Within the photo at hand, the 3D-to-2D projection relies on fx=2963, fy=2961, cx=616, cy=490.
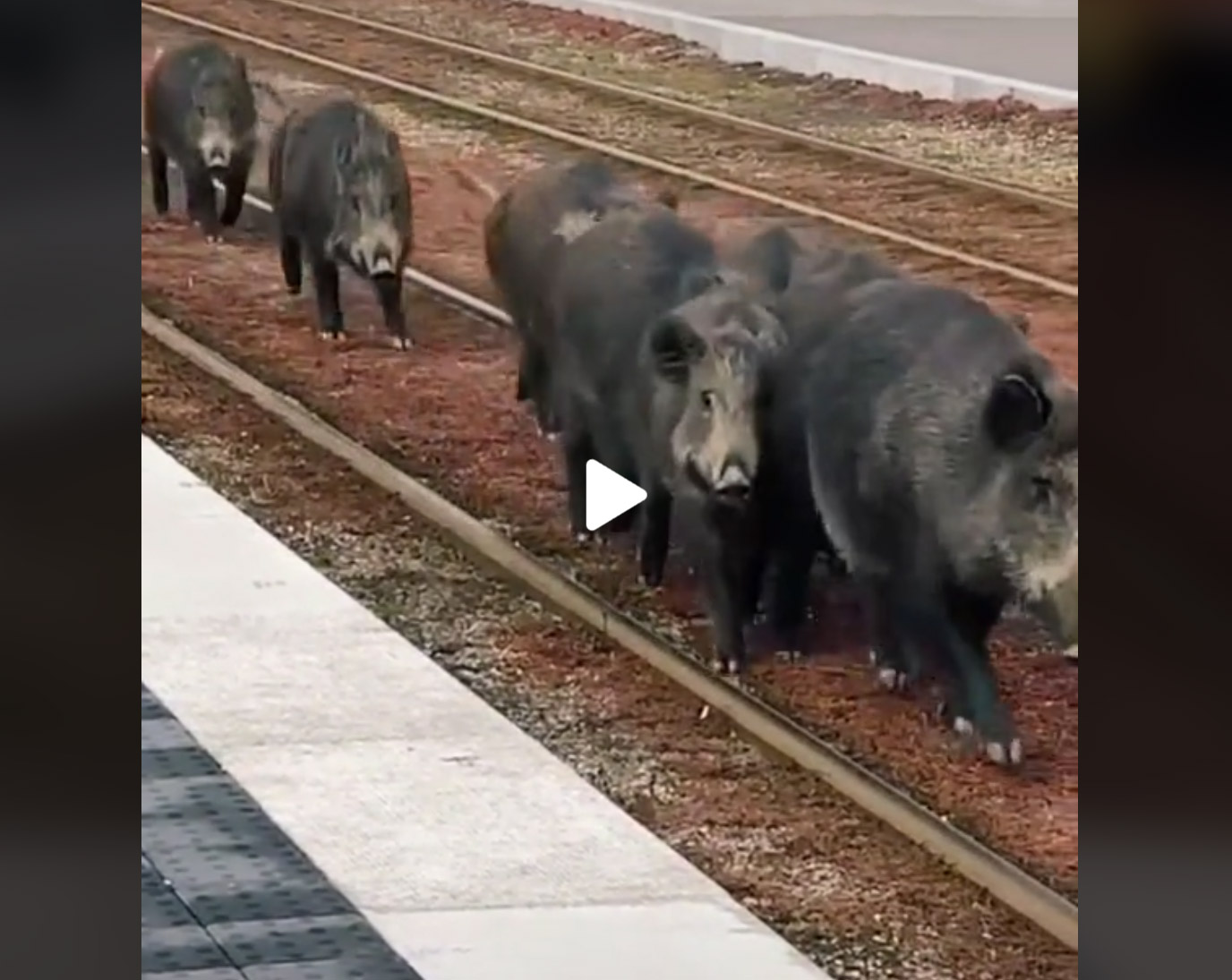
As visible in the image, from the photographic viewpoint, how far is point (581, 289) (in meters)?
4.88

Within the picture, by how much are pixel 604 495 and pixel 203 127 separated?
949 millimetres

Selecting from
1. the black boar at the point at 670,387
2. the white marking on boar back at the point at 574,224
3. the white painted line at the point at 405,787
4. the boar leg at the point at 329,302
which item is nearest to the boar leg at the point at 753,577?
the black boar at the point at 670,387

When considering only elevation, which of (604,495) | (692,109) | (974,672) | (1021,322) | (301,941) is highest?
(692,109)

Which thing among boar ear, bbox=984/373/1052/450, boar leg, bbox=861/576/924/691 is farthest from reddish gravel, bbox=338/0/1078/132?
boar leg, bbox=861/576/924/691

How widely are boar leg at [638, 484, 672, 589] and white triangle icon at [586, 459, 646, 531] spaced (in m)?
0.03

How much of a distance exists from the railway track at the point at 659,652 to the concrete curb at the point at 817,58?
57 centimetres

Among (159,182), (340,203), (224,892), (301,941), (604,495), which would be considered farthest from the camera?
(340,203)

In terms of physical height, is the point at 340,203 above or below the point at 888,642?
above

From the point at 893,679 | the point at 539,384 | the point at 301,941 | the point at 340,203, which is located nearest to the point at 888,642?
the point at 893,679

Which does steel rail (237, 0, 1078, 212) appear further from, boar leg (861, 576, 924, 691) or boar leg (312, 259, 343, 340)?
boar leg (861, 576, 924, 691)

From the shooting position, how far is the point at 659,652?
4.81 metres

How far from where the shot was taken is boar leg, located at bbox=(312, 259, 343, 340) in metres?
5.07

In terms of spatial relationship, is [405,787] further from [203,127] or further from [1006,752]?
[203,127]
